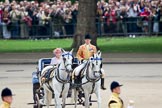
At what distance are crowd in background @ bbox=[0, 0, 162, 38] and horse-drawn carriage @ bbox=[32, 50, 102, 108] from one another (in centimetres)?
2798

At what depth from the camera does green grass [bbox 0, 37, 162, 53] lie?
135 ft

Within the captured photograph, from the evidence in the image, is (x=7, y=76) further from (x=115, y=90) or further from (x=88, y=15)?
(x=115, y=90)

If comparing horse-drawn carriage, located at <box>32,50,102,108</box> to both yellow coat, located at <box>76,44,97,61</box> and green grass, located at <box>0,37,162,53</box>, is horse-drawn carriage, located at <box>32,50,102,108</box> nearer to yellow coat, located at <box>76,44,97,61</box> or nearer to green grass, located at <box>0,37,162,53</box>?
yellow coat, located at <box>76,44,97,61</box>

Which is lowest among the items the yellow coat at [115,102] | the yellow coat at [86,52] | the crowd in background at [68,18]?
the crowd in background at [68,18]

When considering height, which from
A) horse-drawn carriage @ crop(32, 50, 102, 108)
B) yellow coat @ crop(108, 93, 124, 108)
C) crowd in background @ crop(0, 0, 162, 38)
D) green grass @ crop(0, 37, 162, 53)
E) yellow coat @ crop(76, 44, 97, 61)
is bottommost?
green grass @ crop(0, 37, 162, 53)

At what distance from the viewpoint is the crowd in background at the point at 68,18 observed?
48969 mm

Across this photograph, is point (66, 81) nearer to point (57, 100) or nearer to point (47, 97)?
point (57, 100)

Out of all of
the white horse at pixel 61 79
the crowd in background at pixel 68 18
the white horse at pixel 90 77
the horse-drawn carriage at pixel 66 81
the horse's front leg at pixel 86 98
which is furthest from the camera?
the crowd in background at pixel 68 18

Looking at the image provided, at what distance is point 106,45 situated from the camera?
145 ft

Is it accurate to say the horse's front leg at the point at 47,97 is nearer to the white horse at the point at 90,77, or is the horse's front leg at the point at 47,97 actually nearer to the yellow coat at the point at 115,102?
the white horse at the point at 90,77

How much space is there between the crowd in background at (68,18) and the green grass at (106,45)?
704mm

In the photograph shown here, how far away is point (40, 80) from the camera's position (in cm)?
2000

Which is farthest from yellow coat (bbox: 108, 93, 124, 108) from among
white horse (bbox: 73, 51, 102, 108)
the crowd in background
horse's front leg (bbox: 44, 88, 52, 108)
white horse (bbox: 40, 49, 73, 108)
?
the crowd in background

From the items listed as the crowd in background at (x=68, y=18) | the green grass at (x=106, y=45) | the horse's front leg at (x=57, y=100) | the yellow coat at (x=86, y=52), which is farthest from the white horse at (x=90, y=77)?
the crowd in background at (x=68, y=18)
